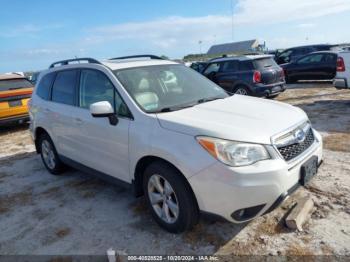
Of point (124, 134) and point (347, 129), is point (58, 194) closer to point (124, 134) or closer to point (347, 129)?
point (124, 134)

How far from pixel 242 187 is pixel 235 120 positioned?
730mm

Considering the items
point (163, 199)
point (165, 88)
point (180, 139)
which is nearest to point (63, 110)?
point (165, 88)

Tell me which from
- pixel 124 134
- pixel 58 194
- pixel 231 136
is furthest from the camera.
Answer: pixel 58 194

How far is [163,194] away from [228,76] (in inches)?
328

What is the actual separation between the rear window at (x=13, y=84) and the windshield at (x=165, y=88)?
6.97 m

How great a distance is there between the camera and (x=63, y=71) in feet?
16.5

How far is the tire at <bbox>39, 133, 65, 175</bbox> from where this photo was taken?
17.9ft

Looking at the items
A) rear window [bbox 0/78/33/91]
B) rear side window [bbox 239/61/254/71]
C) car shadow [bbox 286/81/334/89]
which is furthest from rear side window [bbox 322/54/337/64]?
rear window [bbox 0/78/33/91]

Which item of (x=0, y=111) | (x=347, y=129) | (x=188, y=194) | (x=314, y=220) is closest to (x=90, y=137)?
(x=188, y=194)

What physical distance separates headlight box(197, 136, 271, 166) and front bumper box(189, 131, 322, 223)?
→ 0.05 metres

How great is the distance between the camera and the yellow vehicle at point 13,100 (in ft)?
30.3

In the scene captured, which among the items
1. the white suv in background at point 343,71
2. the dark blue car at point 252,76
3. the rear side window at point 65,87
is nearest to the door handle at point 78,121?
the rear side window at point 65,87

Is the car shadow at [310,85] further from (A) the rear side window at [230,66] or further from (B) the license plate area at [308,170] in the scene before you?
(B) the license plate area at [308,170]

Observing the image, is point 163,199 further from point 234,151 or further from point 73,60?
point 73,60
